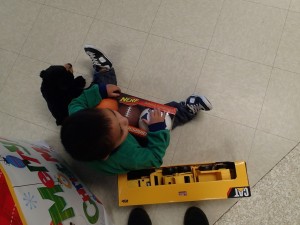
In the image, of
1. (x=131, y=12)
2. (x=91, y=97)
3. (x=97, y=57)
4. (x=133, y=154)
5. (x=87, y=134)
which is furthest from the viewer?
(x=131, y=12)

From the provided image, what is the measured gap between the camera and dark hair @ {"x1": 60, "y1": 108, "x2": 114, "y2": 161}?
75cm

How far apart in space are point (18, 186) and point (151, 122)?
459 mm

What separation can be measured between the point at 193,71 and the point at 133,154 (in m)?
0.52

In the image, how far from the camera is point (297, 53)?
123 cm

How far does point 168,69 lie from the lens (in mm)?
1280

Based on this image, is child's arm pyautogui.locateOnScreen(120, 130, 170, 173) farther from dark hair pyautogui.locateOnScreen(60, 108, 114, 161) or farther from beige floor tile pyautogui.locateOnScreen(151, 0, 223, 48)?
beige floor tile pyautogui.locateOnScreen(151, 0, 223, 48)

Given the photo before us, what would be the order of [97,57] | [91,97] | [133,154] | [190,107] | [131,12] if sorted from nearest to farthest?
[133,154] < [91,97] < [190,107] < [97,57] < [131,12]

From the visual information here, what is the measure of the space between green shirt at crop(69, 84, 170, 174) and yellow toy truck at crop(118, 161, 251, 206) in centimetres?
8

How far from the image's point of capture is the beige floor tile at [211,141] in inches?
45.8

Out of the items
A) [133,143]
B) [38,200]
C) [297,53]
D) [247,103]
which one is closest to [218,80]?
[247,103]

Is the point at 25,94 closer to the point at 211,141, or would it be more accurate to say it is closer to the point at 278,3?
the point at 211,141

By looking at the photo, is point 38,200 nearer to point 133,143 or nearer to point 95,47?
point 133,143

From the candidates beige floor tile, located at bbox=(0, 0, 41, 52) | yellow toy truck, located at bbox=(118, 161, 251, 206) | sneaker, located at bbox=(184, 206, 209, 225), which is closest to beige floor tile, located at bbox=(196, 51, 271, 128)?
yellow toy truck, located at bbox=(118, 161, 251, 206)

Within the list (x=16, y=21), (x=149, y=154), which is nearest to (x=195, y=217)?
(x=149, y=154)
